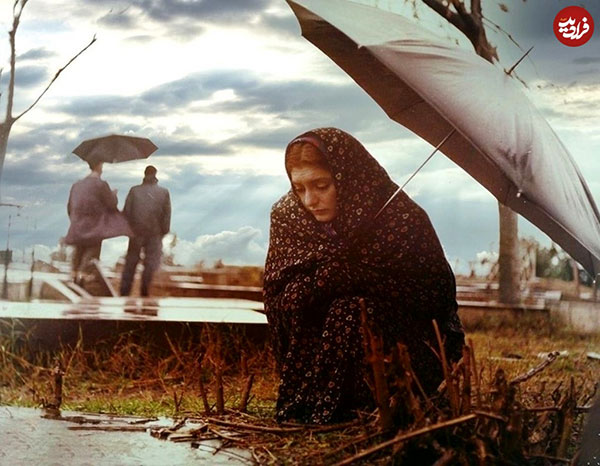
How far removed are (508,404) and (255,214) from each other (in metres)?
1.13

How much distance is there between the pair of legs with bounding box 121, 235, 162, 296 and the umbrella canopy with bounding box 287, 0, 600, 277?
929 millimetres

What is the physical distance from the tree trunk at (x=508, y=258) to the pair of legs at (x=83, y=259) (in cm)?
145

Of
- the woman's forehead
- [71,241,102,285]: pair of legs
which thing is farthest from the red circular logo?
[71,241,102,285]: pair of legs

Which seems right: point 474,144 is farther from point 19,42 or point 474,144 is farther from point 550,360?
point 19,42

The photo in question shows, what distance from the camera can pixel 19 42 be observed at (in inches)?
149

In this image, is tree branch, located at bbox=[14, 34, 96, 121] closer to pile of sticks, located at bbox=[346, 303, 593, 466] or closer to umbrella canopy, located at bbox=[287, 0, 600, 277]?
umbrella canopy, located at bbox=[287, 0, 600, 277]

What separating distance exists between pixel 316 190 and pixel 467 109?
585mm

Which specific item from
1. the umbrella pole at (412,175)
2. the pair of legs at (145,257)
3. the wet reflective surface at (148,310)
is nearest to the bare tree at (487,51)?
the umbrella pole at (412,175)

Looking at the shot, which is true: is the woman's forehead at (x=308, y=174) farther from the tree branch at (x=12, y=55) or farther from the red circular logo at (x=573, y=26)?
the tree branch at (x=12, y=55)

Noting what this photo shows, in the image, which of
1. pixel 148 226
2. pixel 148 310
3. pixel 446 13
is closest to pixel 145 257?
pixel 148 226

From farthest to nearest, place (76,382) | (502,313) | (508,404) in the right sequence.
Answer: (76,382), (502,313), (508,404)

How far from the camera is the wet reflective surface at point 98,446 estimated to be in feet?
10.7

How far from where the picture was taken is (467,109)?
331 centimetres

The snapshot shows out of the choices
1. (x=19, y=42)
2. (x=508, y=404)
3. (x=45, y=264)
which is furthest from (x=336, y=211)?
(x=19, y=42)
